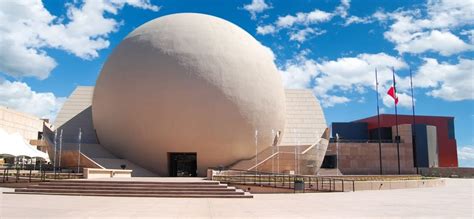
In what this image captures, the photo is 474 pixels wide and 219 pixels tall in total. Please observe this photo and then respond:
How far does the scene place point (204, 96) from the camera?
28.5 m

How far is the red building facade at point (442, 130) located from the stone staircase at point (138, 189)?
43.1m

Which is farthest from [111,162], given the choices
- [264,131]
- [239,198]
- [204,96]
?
[239,198]

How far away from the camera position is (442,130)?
180ft

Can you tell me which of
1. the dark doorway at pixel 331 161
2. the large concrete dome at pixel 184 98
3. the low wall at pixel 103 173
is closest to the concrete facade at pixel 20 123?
the large concrete dome at pixel 184 98

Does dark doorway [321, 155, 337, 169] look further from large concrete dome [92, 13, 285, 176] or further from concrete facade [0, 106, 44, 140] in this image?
concrete facade [0, 106, 44, 140]

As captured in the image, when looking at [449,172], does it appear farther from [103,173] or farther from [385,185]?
[103,173]

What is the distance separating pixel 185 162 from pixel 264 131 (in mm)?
6464

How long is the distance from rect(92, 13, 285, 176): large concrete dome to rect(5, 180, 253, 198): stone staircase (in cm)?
1061

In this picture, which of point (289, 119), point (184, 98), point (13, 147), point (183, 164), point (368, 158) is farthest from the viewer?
point (368, 158)

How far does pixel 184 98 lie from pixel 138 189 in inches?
465

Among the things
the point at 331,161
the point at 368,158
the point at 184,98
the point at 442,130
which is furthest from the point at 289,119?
the point at 442,130

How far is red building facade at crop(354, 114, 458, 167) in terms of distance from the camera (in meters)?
53.2

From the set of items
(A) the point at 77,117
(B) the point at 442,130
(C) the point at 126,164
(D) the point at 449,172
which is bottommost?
(D) the point at 449,172

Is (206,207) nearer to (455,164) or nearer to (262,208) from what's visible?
(262,208)
